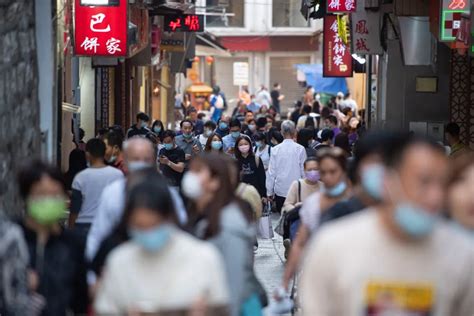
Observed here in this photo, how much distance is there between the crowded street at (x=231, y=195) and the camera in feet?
17.1

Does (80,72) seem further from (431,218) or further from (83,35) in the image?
(431,218)

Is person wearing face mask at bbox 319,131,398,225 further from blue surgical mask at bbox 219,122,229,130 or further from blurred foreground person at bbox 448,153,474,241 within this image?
blue surgical mask at bbox 219,122,229,130

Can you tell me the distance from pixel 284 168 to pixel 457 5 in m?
3.75

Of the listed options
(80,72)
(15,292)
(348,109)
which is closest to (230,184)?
(15,292)

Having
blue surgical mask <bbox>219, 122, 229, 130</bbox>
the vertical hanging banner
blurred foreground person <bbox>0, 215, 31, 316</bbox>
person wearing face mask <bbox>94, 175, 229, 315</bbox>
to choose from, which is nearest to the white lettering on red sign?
→ blue surgical mask <bbox>219, 122, 229, 130</bbox>

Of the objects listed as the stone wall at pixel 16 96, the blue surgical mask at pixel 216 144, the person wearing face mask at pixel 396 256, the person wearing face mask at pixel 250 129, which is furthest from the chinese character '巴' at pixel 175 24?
the person wearing face mask at pixel 396 256

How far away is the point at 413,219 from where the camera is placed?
196 inches

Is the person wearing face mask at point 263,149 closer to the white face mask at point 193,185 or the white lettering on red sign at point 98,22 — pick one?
the white lettering on red sign at point 98,22

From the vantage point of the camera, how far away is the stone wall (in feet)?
33.7

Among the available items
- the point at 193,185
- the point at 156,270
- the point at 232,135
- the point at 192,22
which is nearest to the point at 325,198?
the point at 193,185

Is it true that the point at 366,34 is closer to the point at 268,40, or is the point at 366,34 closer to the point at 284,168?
the point at 284,168

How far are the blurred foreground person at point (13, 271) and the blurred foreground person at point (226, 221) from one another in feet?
3.39

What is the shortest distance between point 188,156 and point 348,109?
13.3 m

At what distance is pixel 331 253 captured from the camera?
17.0 ft
